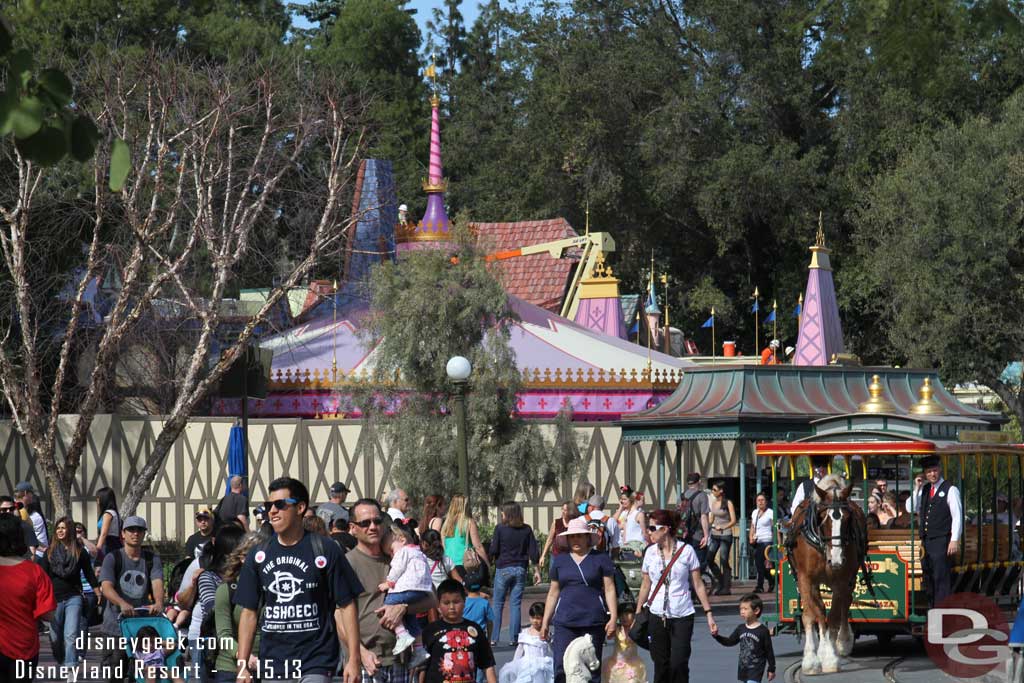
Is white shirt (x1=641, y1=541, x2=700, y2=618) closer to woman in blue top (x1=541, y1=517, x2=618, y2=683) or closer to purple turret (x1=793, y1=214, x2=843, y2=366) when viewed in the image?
woman in blue top (x1=541, y1=517, x2=618, y2=683)

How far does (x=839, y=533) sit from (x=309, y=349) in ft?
66.8

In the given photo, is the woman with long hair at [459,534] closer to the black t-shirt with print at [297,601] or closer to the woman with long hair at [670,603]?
the woman with long hair at [670,603]

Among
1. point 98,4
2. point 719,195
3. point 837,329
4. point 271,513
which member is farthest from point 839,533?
point 98,4

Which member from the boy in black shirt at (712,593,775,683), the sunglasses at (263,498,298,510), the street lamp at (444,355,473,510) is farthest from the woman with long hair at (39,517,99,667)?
the street lamp at (444,355,473,510)

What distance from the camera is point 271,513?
847 cm

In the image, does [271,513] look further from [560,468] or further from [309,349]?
[309,349]

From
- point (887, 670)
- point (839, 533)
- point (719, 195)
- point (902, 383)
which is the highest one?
point (719, 195)

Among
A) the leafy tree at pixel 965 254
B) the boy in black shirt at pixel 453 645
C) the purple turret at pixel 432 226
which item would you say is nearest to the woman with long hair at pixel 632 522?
the purple turret at pixel 432 226

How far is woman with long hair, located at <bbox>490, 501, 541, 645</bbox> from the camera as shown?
57.6 ft

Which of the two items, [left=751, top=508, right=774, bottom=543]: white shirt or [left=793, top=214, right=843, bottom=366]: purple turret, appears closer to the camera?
[left=751, top=508, right=774, bottom=543]: white shirt

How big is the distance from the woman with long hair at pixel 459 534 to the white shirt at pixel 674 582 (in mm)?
2852

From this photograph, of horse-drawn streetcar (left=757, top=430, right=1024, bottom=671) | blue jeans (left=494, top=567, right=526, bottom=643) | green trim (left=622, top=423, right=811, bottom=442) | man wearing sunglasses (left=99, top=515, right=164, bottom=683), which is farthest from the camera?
green trim (left=622, top=423, right=811, bottom=442)

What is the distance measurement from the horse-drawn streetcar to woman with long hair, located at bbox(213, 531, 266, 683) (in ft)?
24.1
